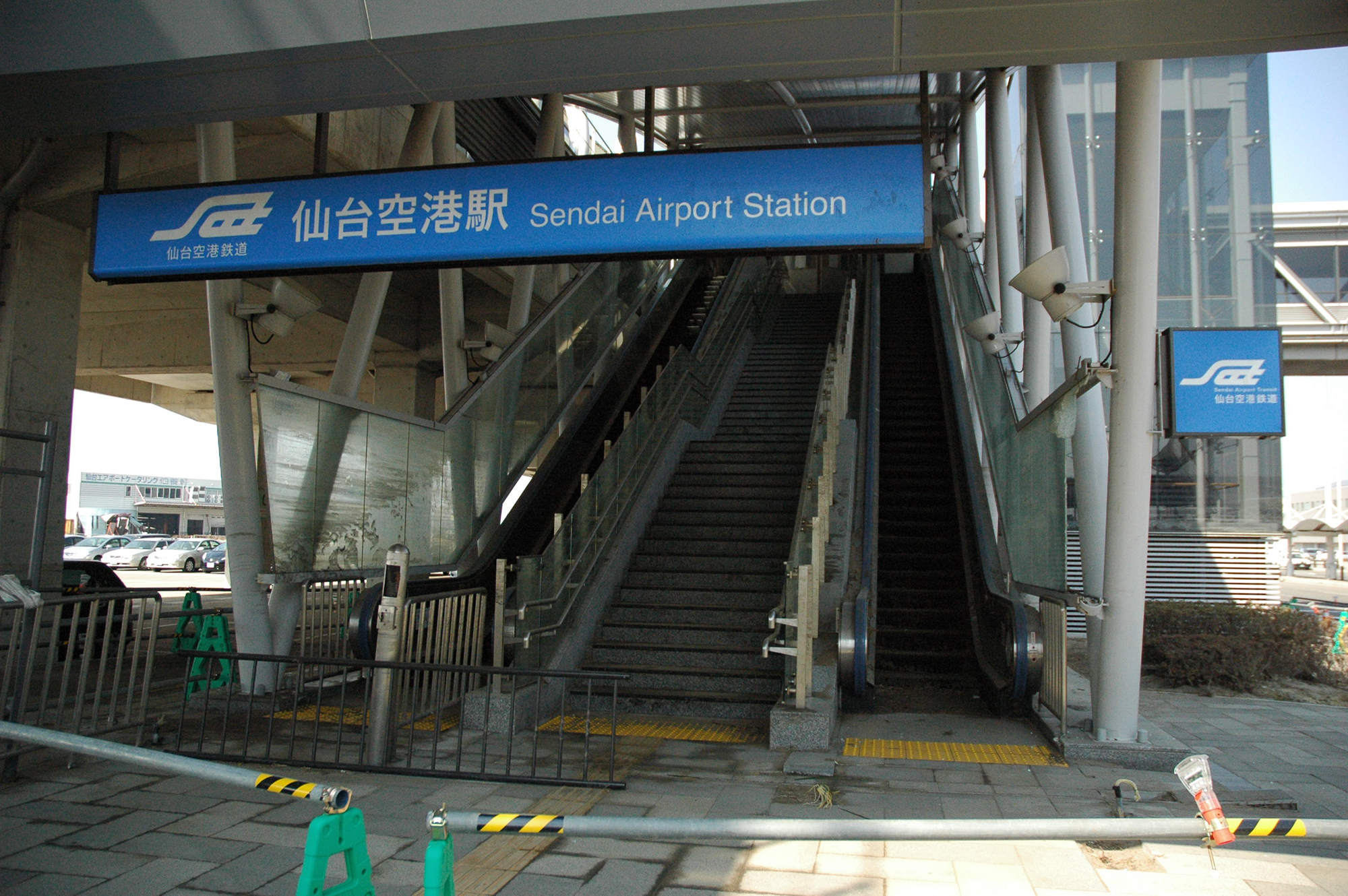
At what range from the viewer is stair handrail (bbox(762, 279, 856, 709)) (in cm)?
677

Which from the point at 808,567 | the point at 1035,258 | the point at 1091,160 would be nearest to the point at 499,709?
the point at 808,567

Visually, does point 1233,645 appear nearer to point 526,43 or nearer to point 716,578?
point 716,578

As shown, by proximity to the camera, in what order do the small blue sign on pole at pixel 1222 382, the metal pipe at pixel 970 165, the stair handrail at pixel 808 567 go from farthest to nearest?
the metal pipe at pixel 970 165, the stair handrail at pixel 808 567, the small blue sign on pole at pixel 1222 382

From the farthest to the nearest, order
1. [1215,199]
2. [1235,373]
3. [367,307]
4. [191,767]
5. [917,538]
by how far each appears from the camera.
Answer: [1215,199]
[917,538]
[367,307]
[1235,373]
[191,767]

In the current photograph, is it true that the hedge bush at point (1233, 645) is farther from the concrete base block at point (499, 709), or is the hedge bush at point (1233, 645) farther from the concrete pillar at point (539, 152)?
the concrete pillar at point (539, 152)

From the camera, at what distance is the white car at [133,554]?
115ft

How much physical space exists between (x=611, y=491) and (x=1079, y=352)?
16.0 ft

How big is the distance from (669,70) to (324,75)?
2004 mm

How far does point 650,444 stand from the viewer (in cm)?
1154

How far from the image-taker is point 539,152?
42.5 feet

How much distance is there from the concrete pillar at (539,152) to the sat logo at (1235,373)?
886 centimetres

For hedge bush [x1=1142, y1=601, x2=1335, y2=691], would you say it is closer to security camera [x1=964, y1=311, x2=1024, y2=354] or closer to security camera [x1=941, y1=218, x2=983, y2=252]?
security camera [x1=964, y1=311, x2=1024, y2=354]

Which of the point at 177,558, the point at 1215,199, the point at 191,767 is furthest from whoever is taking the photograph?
the point at 177,558

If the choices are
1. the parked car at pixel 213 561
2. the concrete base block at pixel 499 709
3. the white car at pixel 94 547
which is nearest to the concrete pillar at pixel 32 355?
the concrete base block at pixel 499 709
